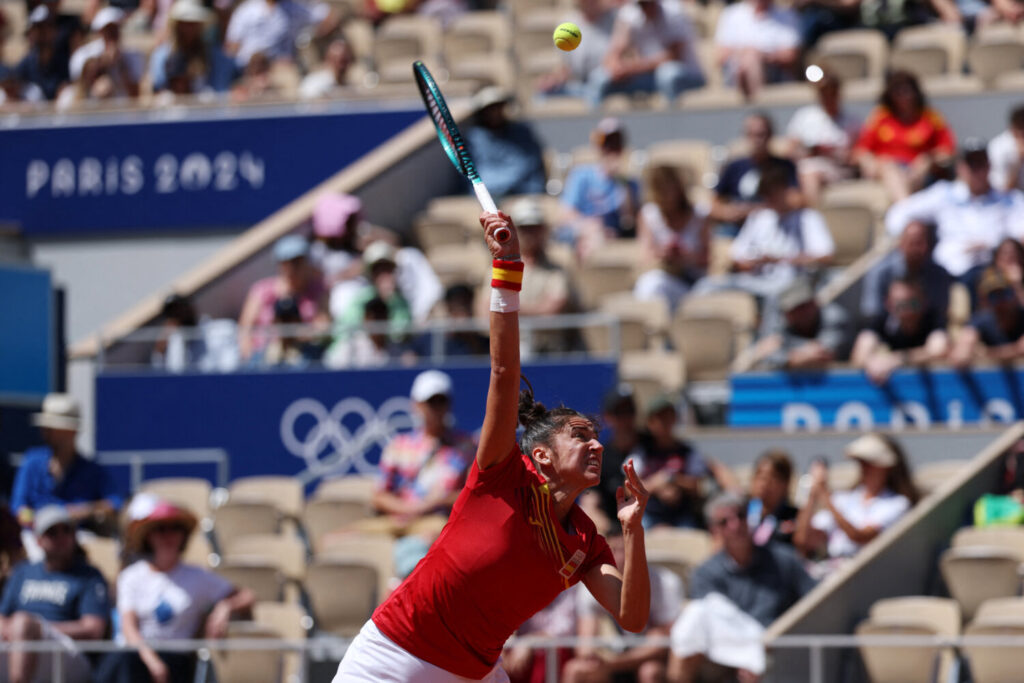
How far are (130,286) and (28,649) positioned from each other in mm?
6283

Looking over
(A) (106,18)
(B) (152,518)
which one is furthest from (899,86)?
(A) (106,18)

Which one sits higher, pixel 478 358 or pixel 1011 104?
pixel 1011 104

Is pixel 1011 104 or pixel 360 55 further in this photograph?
pixel 360 55

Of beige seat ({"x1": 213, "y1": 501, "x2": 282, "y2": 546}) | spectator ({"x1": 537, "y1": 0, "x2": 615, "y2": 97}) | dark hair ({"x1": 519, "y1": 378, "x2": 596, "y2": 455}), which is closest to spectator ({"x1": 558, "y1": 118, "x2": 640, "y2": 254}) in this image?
spectator ({"x1": 537, "y1": 0, "x2": 615, "y2": 97})

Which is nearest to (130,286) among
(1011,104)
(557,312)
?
(557,312)

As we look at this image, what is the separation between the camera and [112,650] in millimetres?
8852

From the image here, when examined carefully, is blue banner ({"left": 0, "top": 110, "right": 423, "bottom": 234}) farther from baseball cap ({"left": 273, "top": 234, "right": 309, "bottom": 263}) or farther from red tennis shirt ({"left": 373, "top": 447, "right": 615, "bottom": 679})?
red tennis shirt ({"left": 373, "top": 447, "right": 615, "bottom": 679})

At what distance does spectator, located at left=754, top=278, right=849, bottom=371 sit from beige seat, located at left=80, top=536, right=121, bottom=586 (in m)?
3.94

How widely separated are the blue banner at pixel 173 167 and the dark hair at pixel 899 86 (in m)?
3.75

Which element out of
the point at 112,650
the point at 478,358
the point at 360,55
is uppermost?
the point at 360,55

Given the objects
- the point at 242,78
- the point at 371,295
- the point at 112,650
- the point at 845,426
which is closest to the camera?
the point at 112,650

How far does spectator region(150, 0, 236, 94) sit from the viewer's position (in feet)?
50.0

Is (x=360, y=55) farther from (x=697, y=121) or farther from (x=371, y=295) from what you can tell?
(x=371, y=295)

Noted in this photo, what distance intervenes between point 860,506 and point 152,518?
12.2 ft
